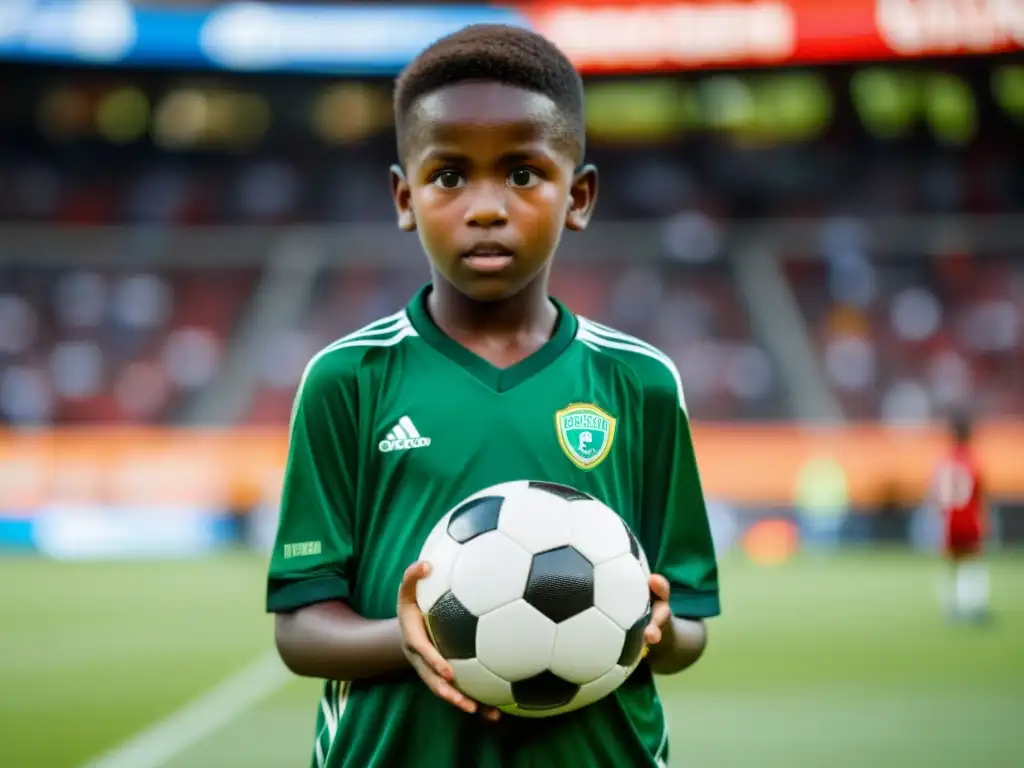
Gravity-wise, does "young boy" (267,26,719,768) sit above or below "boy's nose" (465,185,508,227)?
below

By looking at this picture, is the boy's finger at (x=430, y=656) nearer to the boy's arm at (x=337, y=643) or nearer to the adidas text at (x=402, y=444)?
the boy's arm at (x=337, y=643)

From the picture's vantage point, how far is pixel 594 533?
6.66 ft

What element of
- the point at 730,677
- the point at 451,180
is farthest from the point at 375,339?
the point at 730,677

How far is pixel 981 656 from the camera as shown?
9.25m

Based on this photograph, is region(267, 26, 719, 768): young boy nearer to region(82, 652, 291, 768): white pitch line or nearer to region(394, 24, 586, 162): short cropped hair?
region(394, 24, 586, 162): short cropped hair

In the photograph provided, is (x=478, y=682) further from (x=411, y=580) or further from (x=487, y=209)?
(x=487, y=209)

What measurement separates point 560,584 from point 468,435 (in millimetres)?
300

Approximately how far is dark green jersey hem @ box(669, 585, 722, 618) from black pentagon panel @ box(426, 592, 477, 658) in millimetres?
481

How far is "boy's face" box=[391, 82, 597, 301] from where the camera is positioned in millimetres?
2098

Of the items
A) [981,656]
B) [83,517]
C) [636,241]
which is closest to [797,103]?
[636,241]

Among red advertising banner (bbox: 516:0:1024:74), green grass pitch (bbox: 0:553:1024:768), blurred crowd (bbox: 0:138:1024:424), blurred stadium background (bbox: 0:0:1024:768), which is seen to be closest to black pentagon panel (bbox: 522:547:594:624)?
green grass pitch (bbox: 0:553:1024:768)

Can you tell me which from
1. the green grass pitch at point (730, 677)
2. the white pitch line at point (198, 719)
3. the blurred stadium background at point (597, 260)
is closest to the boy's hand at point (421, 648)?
the green grass pitch at point (730, 677)

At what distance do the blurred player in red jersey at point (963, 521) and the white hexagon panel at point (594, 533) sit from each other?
379 inches

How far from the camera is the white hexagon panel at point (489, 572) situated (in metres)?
1.96
